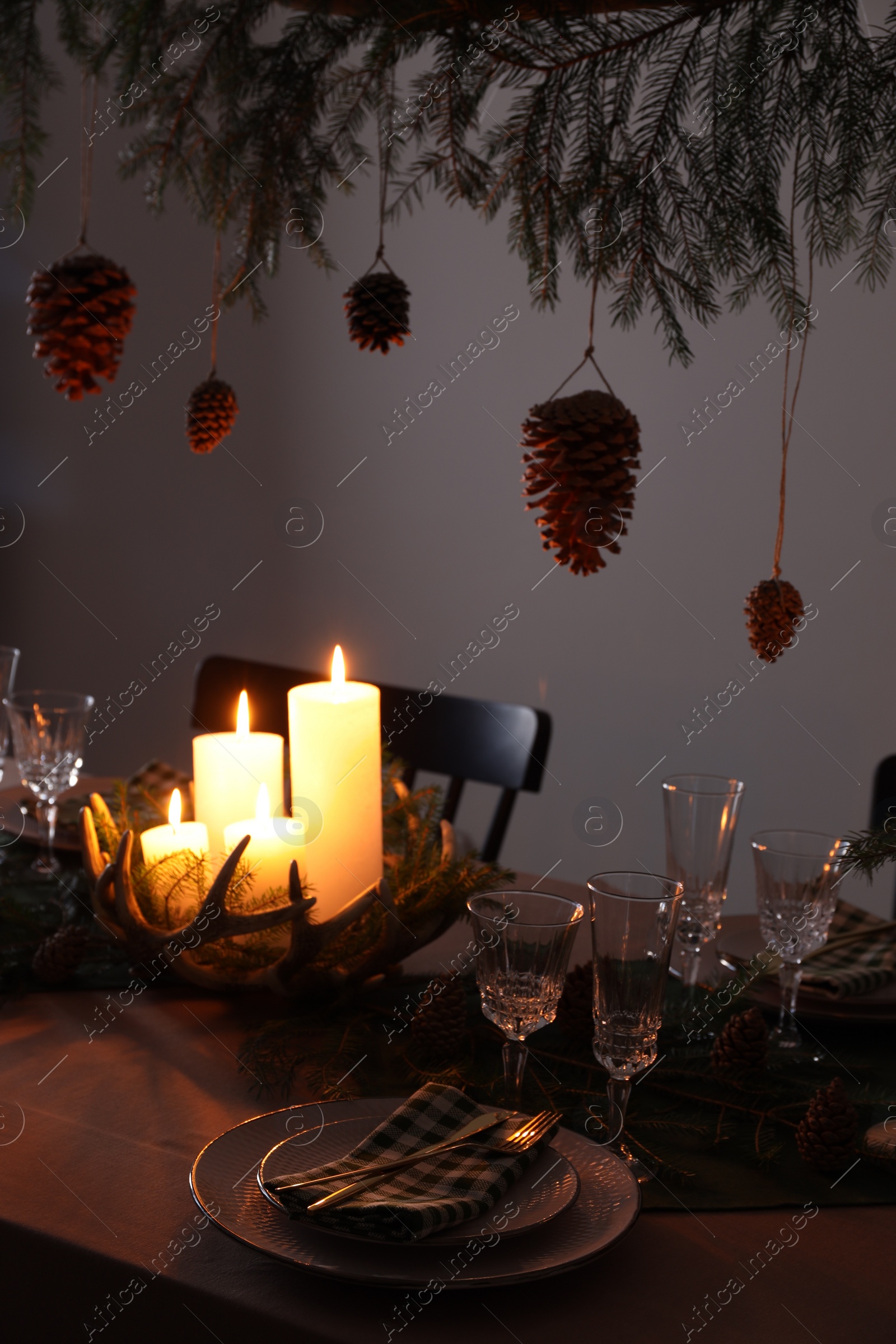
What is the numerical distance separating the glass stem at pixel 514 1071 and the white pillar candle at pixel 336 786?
254mm

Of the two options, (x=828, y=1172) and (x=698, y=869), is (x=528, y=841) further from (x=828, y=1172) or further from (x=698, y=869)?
(x=828, y=1172)

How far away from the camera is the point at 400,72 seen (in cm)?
263

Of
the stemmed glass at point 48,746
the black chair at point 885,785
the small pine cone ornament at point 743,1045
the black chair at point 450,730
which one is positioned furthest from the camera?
the black chair at point 450,730

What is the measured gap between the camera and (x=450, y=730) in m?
1.77

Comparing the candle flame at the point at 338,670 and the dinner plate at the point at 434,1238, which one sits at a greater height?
the candle flame at the point at 338,670

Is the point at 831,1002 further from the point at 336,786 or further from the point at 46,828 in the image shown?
the point at 46,828

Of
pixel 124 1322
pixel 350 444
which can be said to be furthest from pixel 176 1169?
pixel 350 444

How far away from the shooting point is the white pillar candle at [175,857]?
99 cm

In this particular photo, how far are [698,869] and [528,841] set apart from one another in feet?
5.57

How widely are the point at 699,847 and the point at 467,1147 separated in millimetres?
411

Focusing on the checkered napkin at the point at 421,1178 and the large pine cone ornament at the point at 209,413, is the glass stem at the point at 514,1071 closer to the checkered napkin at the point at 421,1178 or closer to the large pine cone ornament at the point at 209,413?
the checkered napkin at the point at 421,1178

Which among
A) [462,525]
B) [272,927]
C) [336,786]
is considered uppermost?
[462,525]

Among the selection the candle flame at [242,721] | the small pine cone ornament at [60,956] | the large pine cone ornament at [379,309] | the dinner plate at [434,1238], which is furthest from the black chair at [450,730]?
the dinner plate at [434,1238]

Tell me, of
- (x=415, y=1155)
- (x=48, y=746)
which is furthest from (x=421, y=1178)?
(x=48, y=746)
